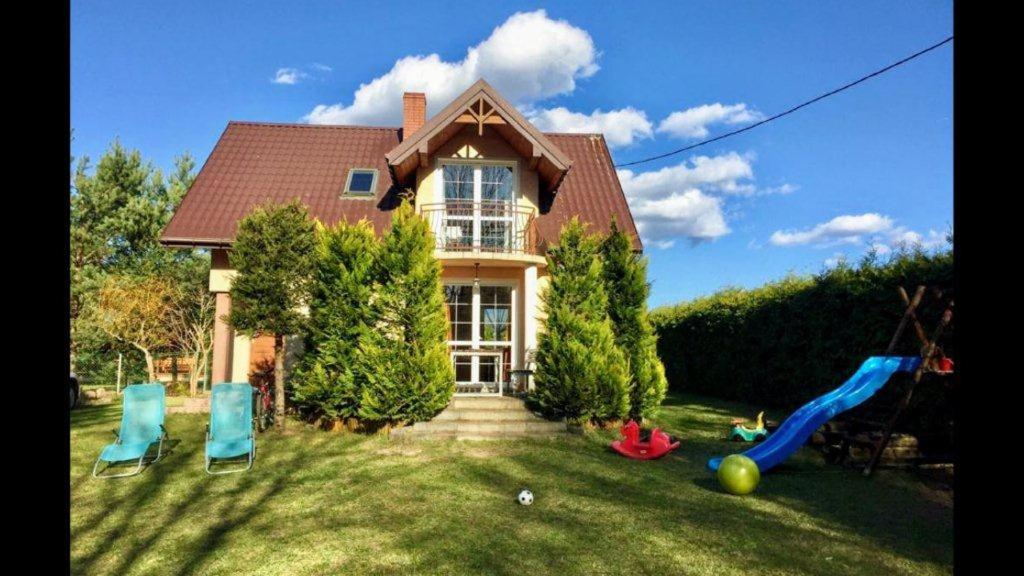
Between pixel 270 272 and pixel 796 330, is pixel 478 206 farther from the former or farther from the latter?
pixel 796 330

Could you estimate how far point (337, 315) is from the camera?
11.6 m

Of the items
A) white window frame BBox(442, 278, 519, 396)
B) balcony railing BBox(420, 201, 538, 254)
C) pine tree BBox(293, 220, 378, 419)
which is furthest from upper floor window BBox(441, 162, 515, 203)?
pine tree BBox(293, 220, 378, 419)

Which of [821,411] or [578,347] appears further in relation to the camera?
[578,347]

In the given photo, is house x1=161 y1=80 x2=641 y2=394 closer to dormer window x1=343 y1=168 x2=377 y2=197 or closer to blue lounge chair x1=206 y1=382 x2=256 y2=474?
dormer window x1=343 y1=168 x2=377 y2=197

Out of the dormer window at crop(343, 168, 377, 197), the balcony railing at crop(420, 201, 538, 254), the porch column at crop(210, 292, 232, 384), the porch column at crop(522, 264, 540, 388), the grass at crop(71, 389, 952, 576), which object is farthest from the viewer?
the dormer window at crop(343, 168, 377, 197)

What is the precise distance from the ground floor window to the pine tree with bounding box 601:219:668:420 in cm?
302

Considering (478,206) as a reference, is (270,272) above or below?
below

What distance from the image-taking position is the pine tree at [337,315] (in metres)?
11.5

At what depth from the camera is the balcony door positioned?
14.6 m

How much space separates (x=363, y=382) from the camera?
11.4 meters

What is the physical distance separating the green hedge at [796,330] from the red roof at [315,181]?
13.0 ft

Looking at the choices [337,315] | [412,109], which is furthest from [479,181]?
[337,315]

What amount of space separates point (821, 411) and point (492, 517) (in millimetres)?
5452

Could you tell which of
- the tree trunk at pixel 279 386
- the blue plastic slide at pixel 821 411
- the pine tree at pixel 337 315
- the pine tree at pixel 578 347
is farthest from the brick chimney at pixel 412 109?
the blue plastic slide at pixel 821 411
